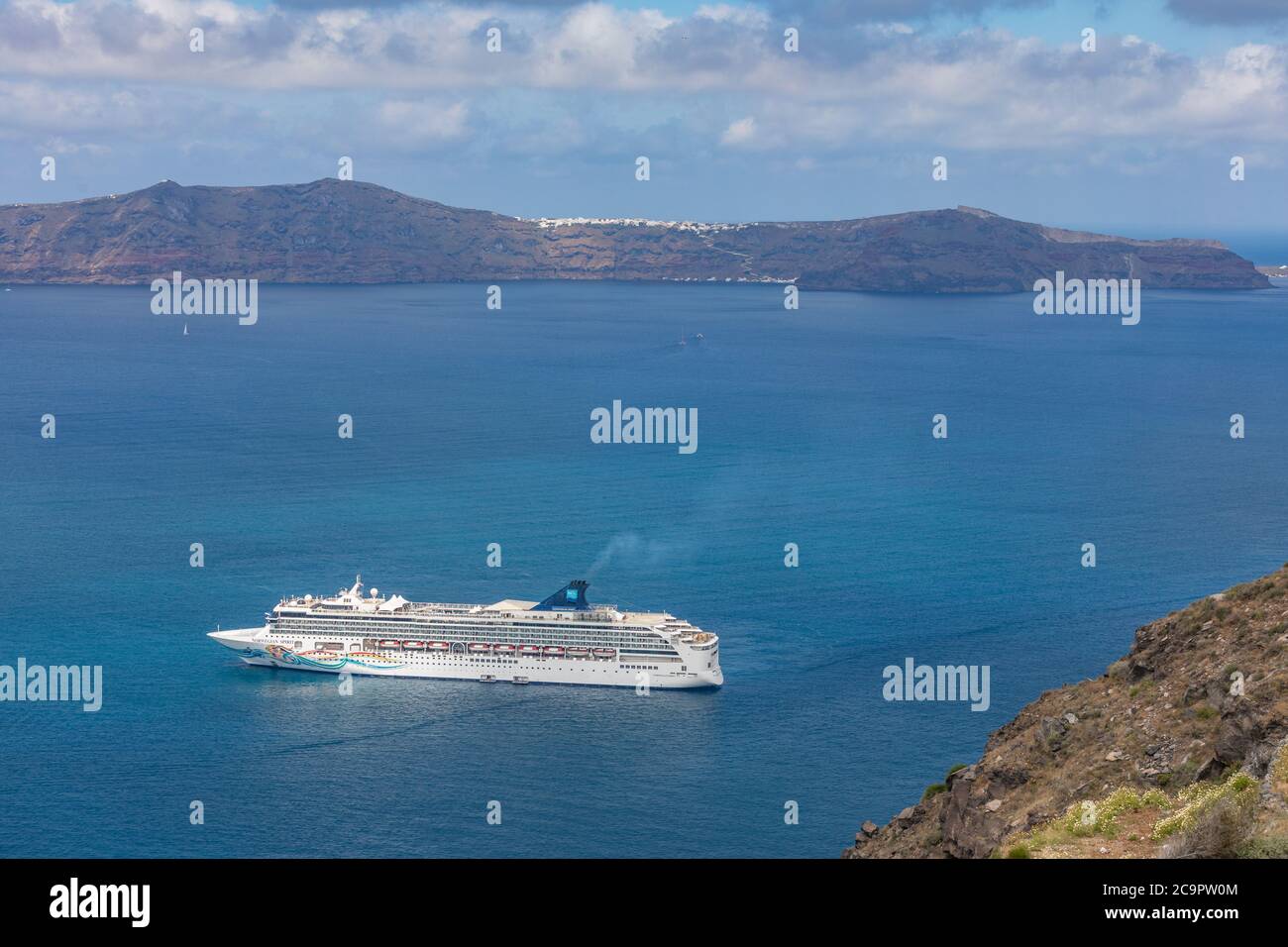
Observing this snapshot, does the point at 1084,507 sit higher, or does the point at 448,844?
the point at 1084,507

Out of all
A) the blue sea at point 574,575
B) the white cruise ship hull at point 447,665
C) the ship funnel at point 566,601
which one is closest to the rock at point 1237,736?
the blue sea at point 574,575

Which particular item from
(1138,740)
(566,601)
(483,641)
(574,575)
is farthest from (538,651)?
(1138,740)

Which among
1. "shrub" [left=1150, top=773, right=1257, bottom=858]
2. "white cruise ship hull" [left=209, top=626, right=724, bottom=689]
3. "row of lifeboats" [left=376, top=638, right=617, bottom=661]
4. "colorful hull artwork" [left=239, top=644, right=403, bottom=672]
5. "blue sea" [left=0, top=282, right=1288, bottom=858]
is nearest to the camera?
"shrub" [left=1150, top=773, right=1257, bottom=858]

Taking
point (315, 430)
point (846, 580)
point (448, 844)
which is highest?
point (315, 430)

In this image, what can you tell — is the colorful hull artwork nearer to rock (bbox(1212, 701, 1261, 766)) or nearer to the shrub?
rock (bbox(1212, 701, 1261, 766))

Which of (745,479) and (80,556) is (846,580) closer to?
(745,479)

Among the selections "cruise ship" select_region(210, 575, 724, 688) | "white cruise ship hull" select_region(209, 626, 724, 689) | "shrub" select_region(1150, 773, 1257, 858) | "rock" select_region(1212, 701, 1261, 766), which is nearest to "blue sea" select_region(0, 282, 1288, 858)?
"white cruise ship hull" select_region(209, 626, 724, 689)

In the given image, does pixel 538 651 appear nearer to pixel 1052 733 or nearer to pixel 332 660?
pixel 332 660
